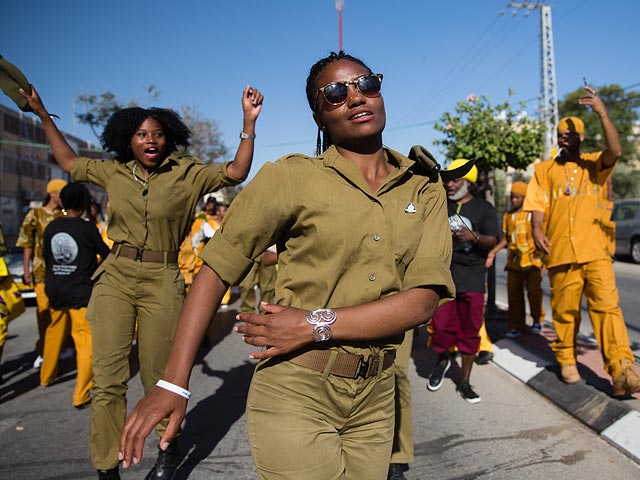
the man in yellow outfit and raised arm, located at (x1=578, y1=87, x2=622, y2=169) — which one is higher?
raised arm, located at (x1=578, y1=87, x2=622, y2=169)

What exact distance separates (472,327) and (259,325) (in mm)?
4071

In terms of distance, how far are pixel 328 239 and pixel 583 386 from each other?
392 centimetres

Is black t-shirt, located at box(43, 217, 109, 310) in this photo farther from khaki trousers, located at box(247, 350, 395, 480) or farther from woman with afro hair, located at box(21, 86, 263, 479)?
khaki trousers, located at box(247, 350, 395, 480)

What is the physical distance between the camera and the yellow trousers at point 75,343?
5133 mm

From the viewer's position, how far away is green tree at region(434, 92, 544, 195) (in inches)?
Result: 384

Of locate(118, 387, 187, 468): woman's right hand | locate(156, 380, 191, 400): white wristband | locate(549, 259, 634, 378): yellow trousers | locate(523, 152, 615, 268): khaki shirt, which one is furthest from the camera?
locate(523, 152, 615, 268): khaki shirt

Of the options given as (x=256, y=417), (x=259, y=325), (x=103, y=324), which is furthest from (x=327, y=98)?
(x=103, y=324)

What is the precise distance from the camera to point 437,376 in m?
5.61

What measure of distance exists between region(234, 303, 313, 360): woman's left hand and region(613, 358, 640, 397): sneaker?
3.53m

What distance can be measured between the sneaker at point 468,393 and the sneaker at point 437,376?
24 centimetres

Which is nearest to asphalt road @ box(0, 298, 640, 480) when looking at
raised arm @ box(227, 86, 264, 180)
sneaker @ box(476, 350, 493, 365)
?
sneaker @ box(476, 350, 493, 365)

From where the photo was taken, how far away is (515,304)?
753 centimetres

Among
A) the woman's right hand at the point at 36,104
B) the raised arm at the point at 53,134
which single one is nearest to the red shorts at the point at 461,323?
the raised arm at the point at 53,134

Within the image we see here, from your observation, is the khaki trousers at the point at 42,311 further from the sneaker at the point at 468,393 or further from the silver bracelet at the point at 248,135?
the sneaker at the point at 468,393
